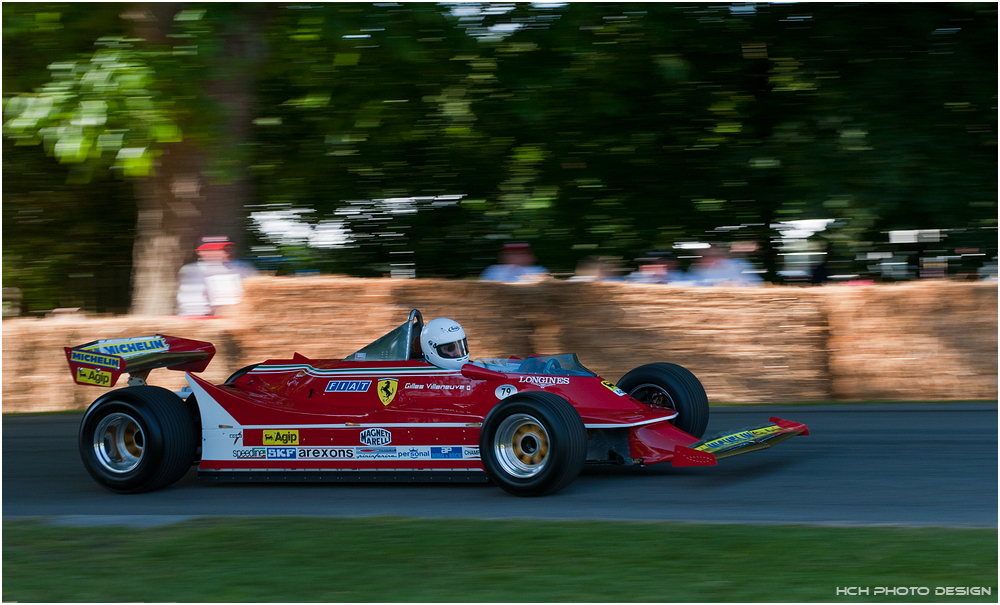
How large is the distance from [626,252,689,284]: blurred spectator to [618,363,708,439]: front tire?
3449 millimetres

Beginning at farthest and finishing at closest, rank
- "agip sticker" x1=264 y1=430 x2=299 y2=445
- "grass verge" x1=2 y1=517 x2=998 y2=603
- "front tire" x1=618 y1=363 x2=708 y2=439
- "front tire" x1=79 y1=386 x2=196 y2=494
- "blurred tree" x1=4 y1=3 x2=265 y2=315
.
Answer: "blurred tree" x1=4 y1=3 x2=265 y2=315 → "front tire" x1=618 y1=363 x2=708 y2=439 → "agip sticker" x1=264 y1=430 x2=299 y2=445 → "front tire" x1=79 y1=386 x2=196 y2=494 → "grass verge" x1=2 y1=517 x2=998 y2=603

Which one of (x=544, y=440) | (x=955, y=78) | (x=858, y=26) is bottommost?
(x=544, y=440)

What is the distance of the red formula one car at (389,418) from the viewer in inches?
238

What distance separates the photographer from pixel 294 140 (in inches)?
518

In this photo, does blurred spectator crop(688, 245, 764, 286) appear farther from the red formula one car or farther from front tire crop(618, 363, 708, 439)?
the red formula one car

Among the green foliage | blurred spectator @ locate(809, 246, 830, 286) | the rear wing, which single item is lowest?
the rear wing

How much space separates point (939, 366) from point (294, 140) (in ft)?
28.4

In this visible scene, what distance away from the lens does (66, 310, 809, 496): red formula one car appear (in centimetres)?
604

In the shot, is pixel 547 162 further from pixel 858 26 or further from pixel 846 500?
pixel 846 500

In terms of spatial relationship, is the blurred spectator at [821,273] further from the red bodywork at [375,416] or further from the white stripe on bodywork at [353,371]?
the white stripe on bodywork at [353,371]

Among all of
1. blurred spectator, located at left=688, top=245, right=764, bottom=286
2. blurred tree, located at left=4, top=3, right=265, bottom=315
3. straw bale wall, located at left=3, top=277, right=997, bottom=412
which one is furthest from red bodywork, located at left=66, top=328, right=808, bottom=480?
blurred spectator, located at left=688, top=245, right=764, bottom=286

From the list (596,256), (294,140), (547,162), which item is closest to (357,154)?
(294,140)

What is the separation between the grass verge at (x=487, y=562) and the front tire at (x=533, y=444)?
62 cm

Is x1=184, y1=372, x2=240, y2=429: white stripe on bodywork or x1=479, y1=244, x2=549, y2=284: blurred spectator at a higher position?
x1=479, y1=244, x2=549, y2=284: blurred spectator
